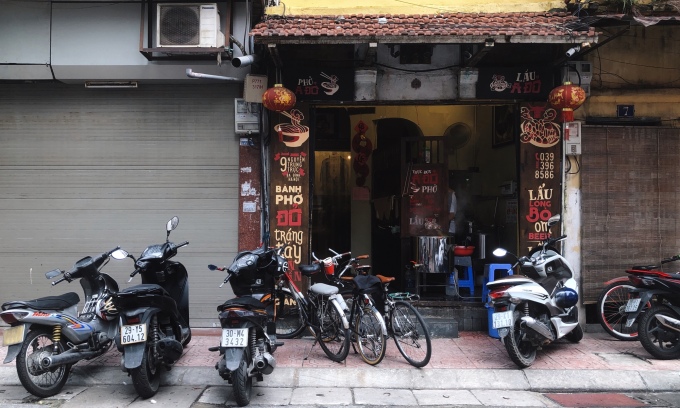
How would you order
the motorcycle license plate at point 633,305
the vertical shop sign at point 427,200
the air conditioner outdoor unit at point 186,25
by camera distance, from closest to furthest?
the motorcycle license plate at point 633,305
the air conditioner outdoor unit at point 186,25
the vertical shop sign at point 427,200

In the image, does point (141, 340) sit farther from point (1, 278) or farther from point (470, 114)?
point (470, 114)

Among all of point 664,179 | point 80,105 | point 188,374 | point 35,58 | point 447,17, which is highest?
point 447,17

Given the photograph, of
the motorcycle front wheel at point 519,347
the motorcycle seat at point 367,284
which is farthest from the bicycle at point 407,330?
the motorcycle front wheel at point 519,347

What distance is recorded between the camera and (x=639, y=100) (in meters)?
8.21

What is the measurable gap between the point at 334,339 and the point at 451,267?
10.3 feet

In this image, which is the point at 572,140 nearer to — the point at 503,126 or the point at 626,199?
the point at 626,199

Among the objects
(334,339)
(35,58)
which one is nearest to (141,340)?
(334,339)

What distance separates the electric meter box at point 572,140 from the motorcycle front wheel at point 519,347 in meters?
3.01

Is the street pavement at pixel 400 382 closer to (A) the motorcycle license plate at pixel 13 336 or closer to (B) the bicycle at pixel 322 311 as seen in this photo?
(B) the bicycle at pixel 322 311

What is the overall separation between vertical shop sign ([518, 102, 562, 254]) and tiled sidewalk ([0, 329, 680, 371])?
63.3 inches

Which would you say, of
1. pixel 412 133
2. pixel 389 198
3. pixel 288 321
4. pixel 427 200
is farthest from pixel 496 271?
pixel 412 133

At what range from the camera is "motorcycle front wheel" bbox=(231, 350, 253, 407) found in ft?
16.8

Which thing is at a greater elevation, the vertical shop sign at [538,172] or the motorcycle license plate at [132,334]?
the vertical shop sign at [538,172]

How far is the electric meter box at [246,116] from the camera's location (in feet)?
26.3
